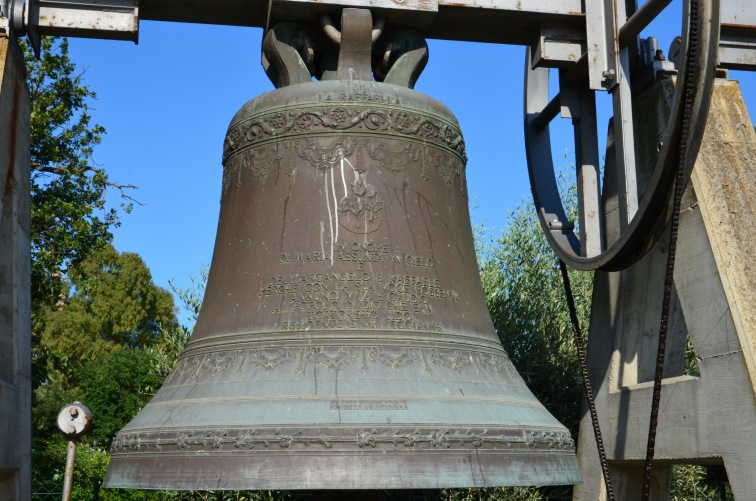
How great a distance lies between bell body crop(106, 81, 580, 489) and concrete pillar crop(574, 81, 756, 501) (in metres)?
0.80

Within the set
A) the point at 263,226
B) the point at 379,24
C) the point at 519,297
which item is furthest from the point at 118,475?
the point at 519,297

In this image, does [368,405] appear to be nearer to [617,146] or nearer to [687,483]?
[617,146]

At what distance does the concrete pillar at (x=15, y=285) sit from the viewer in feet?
14.7

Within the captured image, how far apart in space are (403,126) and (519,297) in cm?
707

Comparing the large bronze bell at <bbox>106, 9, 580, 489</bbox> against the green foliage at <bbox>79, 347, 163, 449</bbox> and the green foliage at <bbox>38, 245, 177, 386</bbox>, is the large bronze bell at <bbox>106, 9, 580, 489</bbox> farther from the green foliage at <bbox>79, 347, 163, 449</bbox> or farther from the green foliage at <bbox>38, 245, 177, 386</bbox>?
the green foliage at <bbox>38, 245, 177, 386</bbox>

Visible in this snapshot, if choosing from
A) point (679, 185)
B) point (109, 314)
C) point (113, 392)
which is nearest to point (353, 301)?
point (679, 185)

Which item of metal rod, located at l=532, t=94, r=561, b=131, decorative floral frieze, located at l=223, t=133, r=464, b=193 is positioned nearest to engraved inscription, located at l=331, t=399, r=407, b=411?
decorative floral frieze, located at l=223, t=133, r=464, b=193

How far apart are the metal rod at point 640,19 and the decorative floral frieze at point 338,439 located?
2.18 meters

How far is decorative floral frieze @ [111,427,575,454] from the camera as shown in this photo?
3.15 m

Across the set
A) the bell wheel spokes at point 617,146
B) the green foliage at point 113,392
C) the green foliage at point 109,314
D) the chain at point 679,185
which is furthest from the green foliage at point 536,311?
the green foliage at point 109,314

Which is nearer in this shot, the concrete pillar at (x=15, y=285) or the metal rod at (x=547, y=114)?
the concrete pillar at (x=15, y=285)

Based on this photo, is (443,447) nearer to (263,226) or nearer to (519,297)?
(263,226)

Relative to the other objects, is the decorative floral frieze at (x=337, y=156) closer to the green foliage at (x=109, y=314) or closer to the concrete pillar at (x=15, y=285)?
the concrete pillar at (x=15, y=285)

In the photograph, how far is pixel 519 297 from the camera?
10.9 meters
